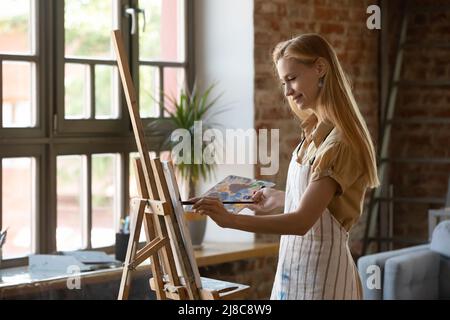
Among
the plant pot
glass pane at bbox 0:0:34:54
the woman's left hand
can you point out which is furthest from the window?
the woman's left hand

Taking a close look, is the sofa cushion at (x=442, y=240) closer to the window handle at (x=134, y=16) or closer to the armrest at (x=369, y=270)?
the armrest at (x=369, y=270)

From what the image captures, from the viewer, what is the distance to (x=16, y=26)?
5.13 m

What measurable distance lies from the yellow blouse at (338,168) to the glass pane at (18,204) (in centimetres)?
244

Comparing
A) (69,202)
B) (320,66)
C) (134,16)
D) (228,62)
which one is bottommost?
(69,202)

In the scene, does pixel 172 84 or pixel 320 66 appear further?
pixel 172 84

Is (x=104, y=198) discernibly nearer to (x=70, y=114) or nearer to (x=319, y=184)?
(x=70, y=114)

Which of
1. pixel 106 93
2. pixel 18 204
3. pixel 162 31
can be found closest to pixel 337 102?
pixel 18 204

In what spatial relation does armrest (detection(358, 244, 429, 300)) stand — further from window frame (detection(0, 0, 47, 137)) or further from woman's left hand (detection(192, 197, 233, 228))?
woman's left hand (detection(192, 197, 233, 228))

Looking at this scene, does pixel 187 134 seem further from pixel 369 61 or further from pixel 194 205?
pixel 194 205

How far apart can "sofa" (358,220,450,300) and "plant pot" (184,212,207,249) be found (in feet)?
3.26

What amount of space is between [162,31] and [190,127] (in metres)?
0.68

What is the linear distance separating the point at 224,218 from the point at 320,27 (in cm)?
354

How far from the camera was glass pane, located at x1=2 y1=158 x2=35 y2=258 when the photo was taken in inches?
202
